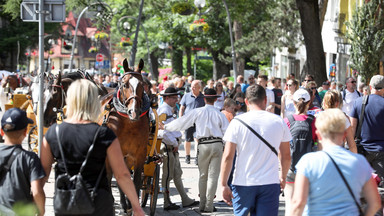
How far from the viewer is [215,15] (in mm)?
44719

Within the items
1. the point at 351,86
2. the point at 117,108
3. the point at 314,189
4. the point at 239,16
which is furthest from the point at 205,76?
the point at 314,189

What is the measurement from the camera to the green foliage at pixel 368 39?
22000 millimetres

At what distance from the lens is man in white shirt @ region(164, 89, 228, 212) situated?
9961 millimetres

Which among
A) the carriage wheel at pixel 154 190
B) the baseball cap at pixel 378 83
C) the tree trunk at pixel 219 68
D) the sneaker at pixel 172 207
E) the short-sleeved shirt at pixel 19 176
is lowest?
the sneaker at pixel 172 207

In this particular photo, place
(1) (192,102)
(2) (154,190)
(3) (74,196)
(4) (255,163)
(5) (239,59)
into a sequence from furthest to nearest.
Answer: (5) (239,59) → (1) (192,102) → (2) (154,190) → (4) (255,163) → (3) (74,196)

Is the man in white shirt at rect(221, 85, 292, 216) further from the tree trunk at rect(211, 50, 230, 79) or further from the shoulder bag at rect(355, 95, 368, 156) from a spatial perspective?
the tree trunk at rect(211, 50, 230, 79)

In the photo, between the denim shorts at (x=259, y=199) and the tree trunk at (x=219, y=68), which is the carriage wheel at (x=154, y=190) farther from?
the tree trunk at (x=219, y=68)

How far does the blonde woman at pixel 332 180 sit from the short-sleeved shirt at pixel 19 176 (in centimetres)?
195

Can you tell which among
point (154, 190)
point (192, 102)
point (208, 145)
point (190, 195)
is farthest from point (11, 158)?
point (192, 102)

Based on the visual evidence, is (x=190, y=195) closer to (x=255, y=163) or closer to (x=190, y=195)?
(x=190, y=195)

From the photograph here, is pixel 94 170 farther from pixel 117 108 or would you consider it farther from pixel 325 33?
pixel 325 33

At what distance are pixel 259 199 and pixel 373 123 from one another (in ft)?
11.0

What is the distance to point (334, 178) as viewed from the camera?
4.92m

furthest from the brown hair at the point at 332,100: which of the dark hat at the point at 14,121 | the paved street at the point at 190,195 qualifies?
the dark hat at the point at 14,121
